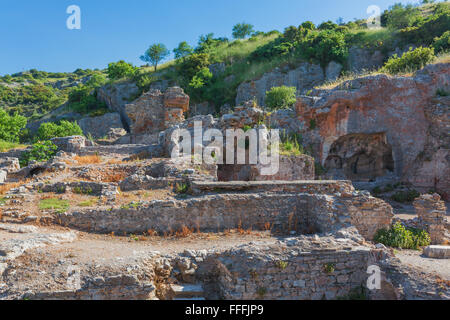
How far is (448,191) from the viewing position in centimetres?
1362

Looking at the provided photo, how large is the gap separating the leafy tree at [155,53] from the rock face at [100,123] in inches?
627

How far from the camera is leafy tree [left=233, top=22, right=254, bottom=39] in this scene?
5203 cm

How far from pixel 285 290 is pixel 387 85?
43.0 feet

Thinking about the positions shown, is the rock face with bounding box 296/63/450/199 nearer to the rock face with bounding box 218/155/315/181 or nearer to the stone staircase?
the rock face with bounding box 218/155/315/181

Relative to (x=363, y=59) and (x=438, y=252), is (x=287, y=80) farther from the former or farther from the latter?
(x=438, y=252)

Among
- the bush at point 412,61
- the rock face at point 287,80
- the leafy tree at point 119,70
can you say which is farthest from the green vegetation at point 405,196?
the leafy tree at point 119,70

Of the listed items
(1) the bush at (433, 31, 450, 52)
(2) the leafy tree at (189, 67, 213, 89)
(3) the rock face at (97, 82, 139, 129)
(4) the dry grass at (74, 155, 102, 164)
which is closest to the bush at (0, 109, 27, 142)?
(3) the rock face at (97, 82, 139, 129)

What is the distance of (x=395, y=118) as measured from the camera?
14836 mm

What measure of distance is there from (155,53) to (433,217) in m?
44.3

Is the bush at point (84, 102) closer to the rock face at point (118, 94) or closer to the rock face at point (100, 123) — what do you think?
the rock face at point (118, 94)

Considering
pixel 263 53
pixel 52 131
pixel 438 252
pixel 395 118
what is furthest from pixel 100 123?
pixel 438 252

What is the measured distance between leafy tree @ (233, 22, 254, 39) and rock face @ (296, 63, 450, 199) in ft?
132

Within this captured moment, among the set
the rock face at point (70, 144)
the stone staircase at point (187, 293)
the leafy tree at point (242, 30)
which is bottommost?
the stone staircase at point (187, 293)

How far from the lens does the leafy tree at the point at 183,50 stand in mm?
42531
